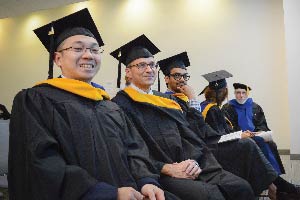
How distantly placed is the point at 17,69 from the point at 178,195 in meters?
8.61

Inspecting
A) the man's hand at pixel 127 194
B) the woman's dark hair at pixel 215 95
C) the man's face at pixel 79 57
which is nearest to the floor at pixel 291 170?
the woman's dark hair at pixel 215 95

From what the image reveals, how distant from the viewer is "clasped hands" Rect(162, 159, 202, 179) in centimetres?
201

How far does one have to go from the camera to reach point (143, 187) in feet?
5.27

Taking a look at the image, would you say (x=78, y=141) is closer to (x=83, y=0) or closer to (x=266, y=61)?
(x=266, y=61)

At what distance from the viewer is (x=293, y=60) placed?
6430mm

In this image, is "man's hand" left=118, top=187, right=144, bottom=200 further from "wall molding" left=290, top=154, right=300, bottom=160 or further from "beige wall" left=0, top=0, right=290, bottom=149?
"wall molding" left=290, top=154, right=300, bottom=160

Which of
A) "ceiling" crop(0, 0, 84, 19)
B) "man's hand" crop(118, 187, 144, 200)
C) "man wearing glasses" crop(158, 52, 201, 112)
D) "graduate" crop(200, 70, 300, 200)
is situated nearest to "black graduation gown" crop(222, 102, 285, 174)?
"graduate" crop(200, 70, 300, 200)

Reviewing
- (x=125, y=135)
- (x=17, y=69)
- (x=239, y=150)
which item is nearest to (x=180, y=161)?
(x=125, y=135)

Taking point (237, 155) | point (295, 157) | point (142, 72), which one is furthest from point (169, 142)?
point (295, 157)

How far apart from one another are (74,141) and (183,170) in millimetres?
804

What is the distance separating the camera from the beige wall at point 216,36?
673 cm

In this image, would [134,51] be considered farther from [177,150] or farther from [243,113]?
[243,113]

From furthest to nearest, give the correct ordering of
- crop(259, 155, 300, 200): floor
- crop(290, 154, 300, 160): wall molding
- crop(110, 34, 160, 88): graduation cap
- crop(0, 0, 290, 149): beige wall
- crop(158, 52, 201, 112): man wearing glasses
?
crop(0, 0, 290, 149): beige wall, crop(290, 154, 300, 160): wall molding, crop(259, 155, 300, 200): floor, crop(158, 52, 201, 112): man wearing glasses, crop(110, 34, 160, 88): graduation cap

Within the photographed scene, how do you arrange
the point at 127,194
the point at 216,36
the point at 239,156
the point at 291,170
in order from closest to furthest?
the point at 127,194 → the point at 239,156 → the point at 291,170 → the point at 216,36
